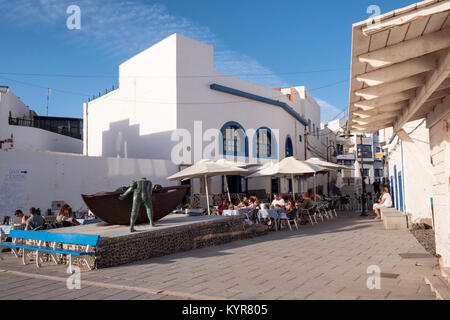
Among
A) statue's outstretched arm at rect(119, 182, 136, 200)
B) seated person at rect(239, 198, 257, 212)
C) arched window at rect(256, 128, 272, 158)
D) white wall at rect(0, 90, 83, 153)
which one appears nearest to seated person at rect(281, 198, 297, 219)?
seated person at rect(239, 198, 257, 212)

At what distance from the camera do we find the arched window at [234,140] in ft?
70.9

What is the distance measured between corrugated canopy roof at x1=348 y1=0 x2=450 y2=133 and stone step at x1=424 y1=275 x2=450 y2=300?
2.19m

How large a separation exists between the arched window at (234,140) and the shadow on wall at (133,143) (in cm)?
341

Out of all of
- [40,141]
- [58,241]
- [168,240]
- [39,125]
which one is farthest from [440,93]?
[39,125]

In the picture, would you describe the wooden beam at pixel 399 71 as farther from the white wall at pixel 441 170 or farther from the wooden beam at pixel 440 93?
the white wall at pixel 441 170

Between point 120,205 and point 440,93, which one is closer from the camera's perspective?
point 440,93

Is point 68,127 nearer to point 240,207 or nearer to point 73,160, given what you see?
point 73,160

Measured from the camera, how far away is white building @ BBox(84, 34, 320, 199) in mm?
19422

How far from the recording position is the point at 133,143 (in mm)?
21797

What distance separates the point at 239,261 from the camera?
24.1 feet

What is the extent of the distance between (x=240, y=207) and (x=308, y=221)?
387 centimetres

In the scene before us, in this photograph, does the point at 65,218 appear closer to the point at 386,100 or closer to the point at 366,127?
the point at 366,127

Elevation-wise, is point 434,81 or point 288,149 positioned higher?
point 288,149

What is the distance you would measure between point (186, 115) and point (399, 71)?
15.9m
